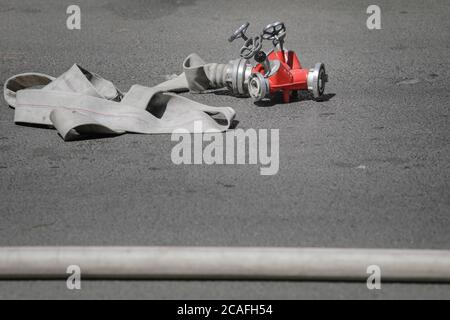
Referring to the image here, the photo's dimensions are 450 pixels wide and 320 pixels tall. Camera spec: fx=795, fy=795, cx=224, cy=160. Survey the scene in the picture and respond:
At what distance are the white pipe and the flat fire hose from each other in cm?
182

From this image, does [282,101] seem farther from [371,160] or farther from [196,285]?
[196,285]

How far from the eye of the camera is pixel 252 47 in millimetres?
5785

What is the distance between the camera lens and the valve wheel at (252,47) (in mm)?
5730

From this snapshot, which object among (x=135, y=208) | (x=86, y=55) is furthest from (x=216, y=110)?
(x=86, y=55)

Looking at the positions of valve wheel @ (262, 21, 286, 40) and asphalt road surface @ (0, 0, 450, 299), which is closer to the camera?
asphalt road surface @ (0, 0, 450, 299)

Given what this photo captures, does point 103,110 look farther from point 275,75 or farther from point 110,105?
point 275,75

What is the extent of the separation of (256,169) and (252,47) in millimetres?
1392

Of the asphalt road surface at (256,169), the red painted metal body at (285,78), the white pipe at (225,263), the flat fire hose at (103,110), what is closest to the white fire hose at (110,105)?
the flat fire hose at (103,110)

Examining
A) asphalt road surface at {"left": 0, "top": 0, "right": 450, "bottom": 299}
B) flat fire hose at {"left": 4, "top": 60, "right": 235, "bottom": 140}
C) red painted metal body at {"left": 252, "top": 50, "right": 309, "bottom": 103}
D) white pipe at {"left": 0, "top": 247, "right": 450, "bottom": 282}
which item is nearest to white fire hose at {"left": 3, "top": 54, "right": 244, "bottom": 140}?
flat fire hose at {"left": 4, "top": 60, "right": 235, "bottom": 140}

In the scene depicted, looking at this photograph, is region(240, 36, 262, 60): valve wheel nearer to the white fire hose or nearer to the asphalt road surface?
the white fire hose

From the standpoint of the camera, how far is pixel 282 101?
594 cm

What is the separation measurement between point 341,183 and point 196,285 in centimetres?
136

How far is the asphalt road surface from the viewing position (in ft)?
12.5

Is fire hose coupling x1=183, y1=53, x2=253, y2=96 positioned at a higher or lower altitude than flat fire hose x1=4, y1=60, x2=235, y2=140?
higher
